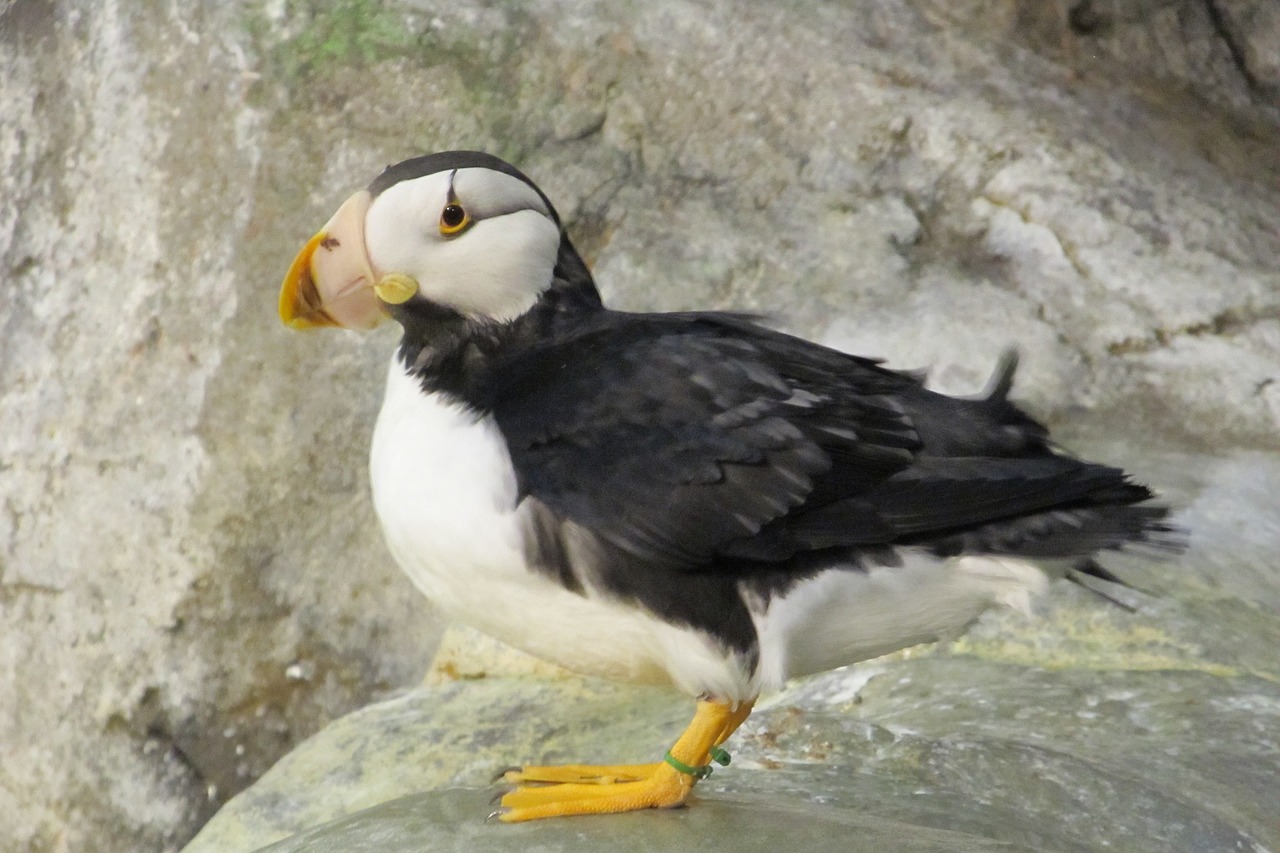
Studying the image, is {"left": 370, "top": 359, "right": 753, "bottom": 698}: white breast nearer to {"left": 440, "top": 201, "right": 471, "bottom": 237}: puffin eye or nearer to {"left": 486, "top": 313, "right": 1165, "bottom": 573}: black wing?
{"left": 486, "top": 313, "right": 1165, "bottom": 573}: black wing

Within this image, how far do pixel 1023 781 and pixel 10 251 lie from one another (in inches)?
148

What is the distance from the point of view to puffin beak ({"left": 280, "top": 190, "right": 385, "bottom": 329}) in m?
2.70

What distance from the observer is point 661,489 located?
2471 millimetres

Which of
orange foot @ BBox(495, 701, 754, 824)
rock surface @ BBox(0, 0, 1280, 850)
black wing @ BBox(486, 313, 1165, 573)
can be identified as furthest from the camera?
rock surface @ BBox(0, 0, 1280, 850)

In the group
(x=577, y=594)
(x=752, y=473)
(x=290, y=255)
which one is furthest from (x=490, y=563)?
(x=290, y=255)

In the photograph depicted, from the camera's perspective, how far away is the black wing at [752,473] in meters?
2.46

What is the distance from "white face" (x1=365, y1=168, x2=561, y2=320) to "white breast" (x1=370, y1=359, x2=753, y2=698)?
21 cm

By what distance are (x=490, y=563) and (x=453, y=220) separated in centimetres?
61

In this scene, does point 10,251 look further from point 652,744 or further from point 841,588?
point 841,588

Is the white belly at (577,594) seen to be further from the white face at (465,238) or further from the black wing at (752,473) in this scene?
the white face at (465,238)

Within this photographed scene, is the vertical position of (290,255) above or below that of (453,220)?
below

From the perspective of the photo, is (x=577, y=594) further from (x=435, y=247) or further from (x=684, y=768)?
(x=435, y=247)

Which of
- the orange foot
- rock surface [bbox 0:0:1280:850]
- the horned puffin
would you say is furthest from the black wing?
rock surface [bbox 0:0:1280:850]

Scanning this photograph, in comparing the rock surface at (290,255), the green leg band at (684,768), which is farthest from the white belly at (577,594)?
the rock surface at (290,255)
